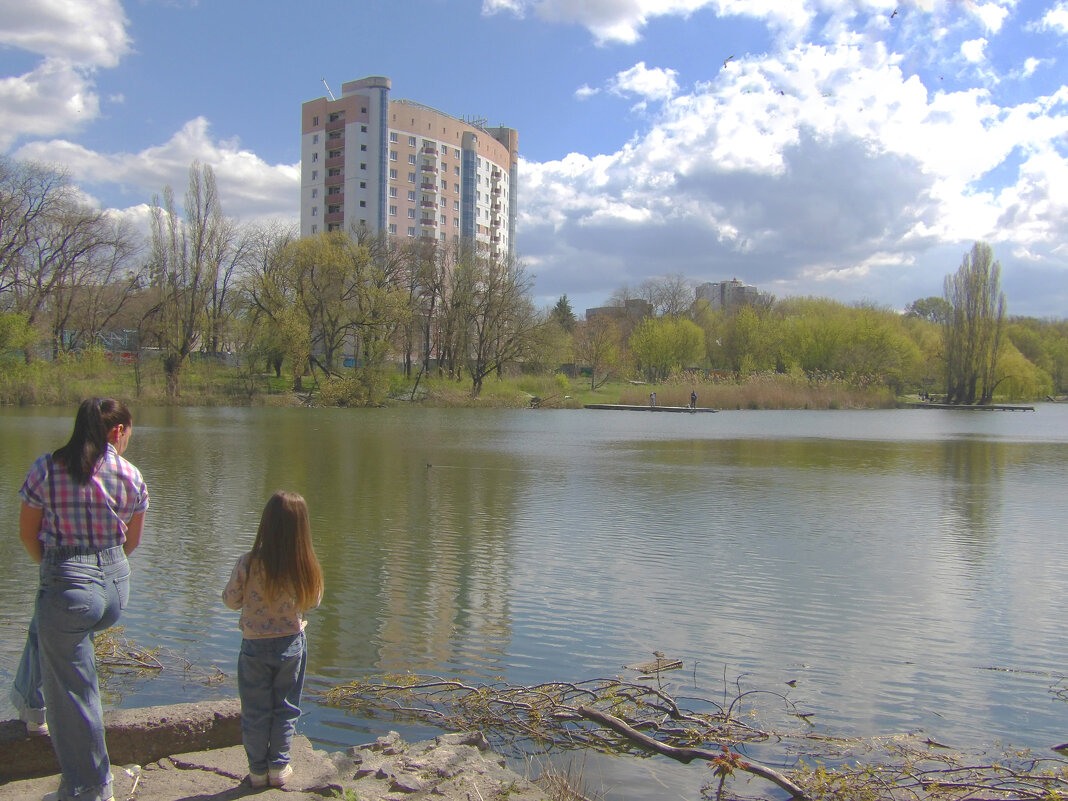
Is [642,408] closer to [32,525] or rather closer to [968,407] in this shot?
[968,407]

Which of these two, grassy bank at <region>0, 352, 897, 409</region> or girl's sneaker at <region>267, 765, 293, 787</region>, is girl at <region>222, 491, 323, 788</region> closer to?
girl's sneaker at <region>267, 765, 293, 787</region>

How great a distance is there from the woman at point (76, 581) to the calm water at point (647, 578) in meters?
1.70

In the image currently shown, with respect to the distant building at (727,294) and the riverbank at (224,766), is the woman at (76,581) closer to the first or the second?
the riverbank at (224,766)

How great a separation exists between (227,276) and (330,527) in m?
48.5

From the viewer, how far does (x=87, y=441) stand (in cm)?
367

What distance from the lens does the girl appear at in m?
3.94

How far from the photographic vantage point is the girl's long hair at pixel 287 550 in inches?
156

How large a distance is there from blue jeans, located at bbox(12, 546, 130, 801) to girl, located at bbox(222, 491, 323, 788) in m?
0.58

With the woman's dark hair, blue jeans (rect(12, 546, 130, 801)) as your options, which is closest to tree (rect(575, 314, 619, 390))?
the woman's dark hair

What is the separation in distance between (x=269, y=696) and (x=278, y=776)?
353 millimetres

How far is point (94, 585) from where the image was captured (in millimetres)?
3611

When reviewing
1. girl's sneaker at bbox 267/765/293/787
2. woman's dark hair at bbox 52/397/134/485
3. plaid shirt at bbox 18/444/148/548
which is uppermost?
woman's dark hair at bbox 52/397/134/485

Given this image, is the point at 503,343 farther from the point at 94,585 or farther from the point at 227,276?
the point at 94,585

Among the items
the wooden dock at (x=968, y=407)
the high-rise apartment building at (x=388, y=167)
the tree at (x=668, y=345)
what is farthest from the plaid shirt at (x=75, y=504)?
the high-rise apartment building at (x=388, y=167)
